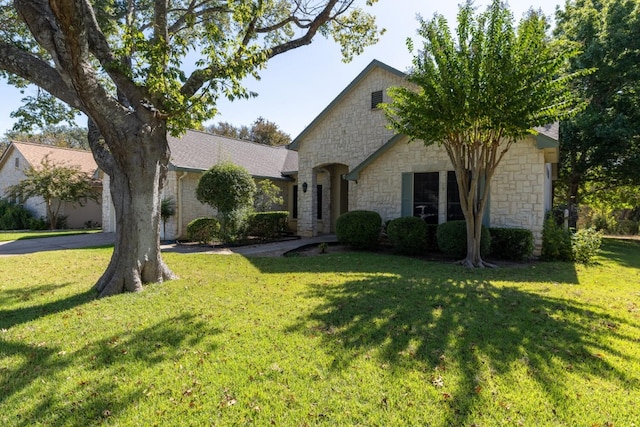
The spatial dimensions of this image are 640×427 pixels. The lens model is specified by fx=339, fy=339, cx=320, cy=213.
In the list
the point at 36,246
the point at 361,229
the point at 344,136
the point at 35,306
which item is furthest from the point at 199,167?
the point at 35,306

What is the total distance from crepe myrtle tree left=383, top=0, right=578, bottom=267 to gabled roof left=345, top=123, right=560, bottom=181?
3.47 ft

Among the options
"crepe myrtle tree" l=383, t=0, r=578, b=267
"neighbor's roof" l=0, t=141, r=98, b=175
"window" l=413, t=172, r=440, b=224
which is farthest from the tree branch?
"neighbor's roof" l=0, t=141, r=98, b=175

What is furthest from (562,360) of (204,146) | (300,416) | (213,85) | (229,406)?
(204,146)

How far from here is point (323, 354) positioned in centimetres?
378

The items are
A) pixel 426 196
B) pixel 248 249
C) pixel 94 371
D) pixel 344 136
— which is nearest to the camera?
pixel 94 371

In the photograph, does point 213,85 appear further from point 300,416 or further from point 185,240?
point 185,240

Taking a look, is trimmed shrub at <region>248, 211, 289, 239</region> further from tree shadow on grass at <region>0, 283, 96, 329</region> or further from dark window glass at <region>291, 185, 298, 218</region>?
tree shadow on grass at <region>0, 283, 96, 329</region>

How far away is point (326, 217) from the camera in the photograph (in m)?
17.3

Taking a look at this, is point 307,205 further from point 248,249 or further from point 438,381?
point 438,381

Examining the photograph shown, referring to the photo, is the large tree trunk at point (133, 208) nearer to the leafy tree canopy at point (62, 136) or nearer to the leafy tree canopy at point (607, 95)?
the leafy tree canopy at point (607, 95)

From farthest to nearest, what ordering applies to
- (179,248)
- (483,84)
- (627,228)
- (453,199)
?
(627,228)
(179,248)
(453,199)
(483,84)

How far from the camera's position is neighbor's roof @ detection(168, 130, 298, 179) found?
1519 centimetres

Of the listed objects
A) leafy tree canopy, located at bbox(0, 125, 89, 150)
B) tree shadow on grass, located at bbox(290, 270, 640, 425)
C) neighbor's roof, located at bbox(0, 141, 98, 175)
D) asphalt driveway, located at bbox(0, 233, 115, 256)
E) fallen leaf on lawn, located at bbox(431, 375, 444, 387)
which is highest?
leafy tree canopy, located at bbox(0, 125, 89, 150)

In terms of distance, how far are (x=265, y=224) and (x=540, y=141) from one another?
10.7 meters
